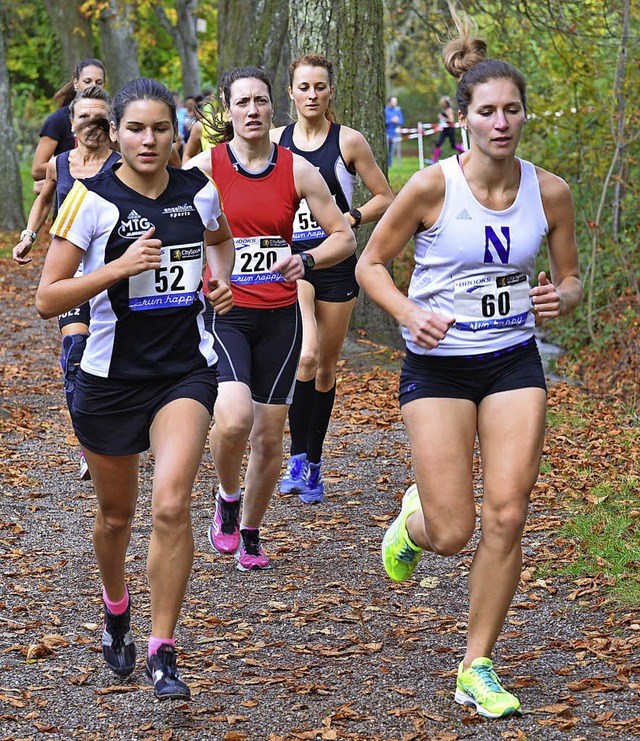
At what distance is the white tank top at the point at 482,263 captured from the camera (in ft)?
14.7

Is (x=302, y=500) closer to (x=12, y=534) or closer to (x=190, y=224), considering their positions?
(x=12, y=534)

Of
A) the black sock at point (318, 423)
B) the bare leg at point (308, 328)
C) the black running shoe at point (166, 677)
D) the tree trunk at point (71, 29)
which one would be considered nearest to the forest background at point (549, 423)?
the black running shoe at point (166, 677)

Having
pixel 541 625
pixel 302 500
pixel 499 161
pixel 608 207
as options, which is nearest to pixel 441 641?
pixel 541 625

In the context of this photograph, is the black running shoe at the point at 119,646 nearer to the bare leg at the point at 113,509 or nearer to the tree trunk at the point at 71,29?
the bare leg at the point at 113,509

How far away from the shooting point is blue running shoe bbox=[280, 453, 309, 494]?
795cm

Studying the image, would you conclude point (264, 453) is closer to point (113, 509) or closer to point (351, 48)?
point (113, 509)

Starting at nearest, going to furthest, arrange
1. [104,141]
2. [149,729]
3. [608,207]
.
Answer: [149,729]
[104,141]
[608,207]

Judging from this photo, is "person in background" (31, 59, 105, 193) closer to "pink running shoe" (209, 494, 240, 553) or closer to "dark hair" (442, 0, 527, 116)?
"pink running shoe" (209, 494, 240, 553)

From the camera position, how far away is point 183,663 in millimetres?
5102

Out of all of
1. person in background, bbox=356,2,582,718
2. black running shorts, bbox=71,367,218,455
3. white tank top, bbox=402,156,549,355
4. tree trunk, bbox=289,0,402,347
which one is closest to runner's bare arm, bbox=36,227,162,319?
black running shorts, bbox=71,367,218,455

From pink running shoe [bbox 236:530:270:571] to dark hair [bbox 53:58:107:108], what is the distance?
13.5 feet

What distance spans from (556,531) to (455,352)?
284 cm

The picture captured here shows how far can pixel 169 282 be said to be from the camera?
453 cm

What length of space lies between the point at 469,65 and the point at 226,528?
2782 millimetres
